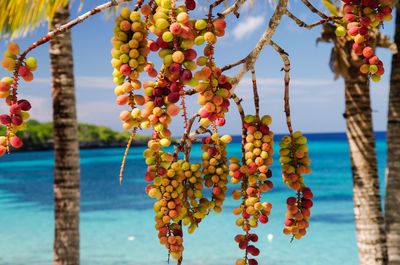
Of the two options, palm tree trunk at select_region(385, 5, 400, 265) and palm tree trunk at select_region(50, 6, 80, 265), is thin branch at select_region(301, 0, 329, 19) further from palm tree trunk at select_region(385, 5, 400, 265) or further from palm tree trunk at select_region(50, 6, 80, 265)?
palm tree trunk at select_region(50, 6, 80, 265)

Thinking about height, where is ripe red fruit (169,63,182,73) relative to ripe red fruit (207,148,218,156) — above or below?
above

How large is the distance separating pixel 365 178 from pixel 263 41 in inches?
200

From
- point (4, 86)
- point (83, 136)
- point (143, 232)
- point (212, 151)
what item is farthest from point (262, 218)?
point (83, 136)

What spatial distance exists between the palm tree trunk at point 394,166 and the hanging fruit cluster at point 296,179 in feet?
17.0

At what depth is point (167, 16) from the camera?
1118 millimetres

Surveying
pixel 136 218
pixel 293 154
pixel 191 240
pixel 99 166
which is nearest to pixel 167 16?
pixel 293 154

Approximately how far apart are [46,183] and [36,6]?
4194 centimetres

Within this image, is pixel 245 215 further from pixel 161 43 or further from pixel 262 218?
pixel 161 43

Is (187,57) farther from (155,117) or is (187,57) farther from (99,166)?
(99,166)

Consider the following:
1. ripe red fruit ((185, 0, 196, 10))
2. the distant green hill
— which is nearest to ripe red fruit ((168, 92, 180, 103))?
ripe red fruit ((185, 0, 196, 10))

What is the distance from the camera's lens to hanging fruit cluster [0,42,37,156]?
3.88 feet

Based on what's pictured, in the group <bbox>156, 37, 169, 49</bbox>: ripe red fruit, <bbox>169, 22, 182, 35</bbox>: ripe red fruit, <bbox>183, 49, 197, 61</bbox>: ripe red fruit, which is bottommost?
<bbox>183, 49, 197, 61</bbox>: ripe red fruit

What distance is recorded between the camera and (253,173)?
1.52 metres

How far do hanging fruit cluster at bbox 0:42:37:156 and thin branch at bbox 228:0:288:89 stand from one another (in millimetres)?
494
